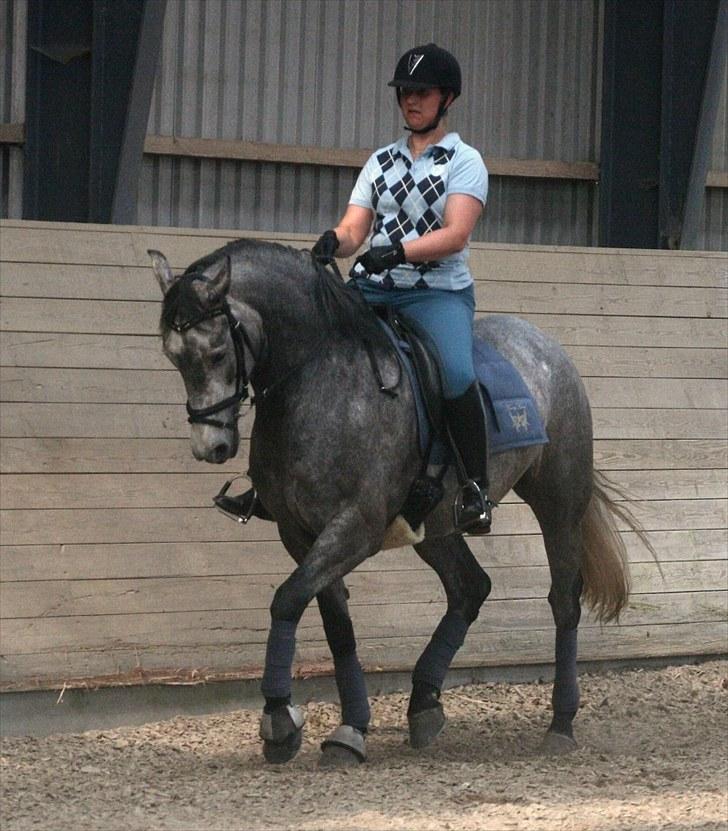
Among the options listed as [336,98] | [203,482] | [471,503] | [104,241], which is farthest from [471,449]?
[336,98]

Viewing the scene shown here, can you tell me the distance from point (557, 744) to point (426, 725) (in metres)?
0.59

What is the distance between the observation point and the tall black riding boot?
5152 mm

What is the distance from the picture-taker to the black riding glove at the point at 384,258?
4953 millimetres

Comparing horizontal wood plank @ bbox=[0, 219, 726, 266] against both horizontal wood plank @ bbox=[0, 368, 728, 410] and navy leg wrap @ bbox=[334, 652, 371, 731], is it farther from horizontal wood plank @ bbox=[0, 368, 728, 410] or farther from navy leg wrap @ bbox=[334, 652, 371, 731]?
navy leg wrap @ bbox=[334, 652, 371, 731]

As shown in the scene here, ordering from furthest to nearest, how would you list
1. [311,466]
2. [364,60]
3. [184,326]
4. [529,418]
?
[364,60]
[529,418]
[311,466]
[184,326]

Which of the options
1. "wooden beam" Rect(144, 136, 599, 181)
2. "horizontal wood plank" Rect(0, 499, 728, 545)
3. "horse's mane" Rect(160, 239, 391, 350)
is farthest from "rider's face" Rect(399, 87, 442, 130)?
"wooden beam" Rect(144, 136, 599, 181)

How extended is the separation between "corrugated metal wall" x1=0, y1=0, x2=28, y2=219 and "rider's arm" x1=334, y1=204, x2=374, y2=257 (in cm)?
246

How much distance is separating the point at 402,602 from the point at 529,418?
1471 millimetres

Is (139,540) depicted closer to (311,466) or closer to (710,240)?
(311,466)

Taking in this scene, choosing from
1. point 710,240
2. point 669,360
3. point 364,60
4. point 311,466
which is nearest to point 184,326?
point 311,466

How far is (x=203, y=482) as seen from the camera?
633 cm

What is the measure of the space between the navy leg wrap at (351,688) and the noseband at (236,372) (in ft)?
3.82

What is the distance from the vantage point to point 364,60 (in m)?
8.04

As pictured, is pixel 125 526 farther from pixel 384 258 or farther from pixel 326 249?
pixel 384 258
